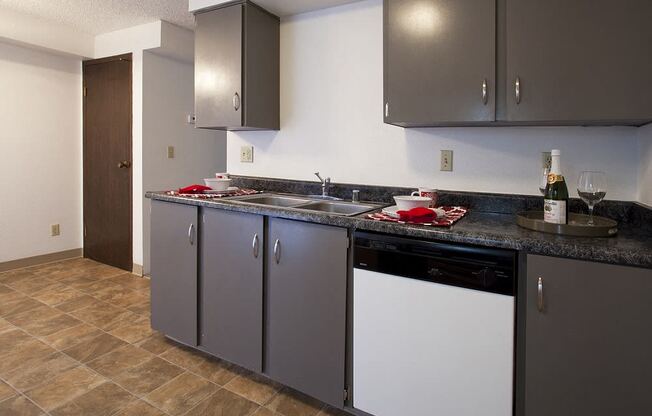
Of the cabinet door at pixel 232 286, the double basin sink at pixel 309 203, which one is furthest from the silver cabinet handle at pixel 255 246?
the double basin sink at pixel 309 203

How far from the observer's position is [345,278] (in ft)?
5.26

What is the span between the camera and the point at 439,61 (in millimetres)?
1655

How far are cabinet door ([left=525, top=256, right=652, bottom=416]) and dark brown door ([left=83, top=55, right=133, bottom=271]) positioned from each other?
3.51 meters

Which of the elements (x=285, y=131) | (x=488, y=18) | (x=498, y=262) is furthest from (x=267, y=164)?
(x=498, y=262)

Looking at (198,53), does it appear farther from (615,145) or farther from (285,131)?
(615,145)

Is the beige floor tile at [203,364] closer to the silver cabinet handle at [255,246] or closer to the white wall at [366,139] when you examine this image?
the silver cabinet handle at [255,246]

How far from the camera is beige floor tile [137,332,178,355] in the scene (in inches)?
88.6

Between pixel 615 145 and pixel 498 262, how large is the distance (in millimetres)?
866

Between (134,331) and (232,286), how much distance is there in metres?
0.99

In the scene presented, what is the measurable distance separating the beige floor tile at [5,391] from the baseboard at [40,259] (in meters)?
2.23

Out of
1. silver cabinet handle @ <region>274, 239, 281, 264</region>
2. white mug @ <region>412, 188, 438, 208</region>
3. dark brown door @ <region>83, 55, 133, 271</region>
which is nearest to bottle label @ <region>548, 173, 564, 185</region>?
white mug @ <region>412, 188, 438, 208</region>

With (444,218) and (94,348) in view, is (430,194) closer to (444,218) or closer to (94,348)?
(444,218)

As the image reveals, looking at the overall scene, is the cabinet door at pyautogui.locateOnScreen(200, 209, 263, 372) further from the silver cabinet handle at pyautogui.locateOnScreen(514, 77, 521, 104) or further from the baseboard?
the baseboard

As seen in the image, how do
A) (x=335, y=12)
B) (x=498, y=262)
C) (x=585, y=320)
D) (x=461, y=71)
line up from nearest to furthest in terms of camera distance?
(x=585, y=320), (x=498, y=262), (x=461, y=71), (x=335, y=12)
